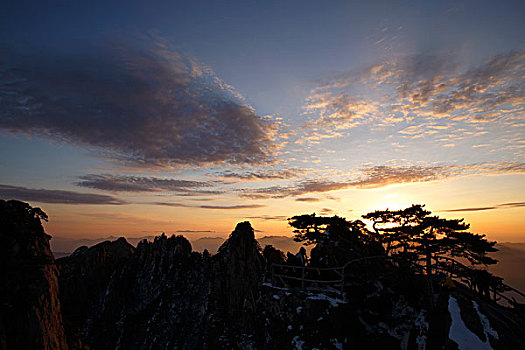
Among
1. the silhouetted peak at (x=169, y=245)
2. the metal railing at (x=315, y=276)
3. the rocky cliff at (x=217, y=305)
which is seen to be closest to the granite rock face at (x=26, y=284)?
the rocky cliff at (x=217, y=305)

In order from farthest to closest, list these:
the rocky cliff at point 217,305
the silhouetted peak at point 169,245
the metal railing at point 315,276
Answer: the silhouetted peak at point 169,245 < the metal railing at point 315,276 < the rocky cliff at point 217,305

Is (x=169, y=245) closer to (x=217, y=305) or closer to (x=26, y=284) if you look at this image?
(x=217, y=305)

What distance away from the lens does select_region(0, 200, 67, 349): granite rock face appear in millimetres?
3912

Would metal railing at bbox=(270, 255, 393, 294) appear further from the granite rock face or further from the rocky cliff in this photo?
the granite rock face

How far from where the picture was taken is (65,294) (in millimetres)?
46531

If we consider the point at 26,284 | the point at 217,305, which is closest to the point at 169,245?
the point at 217,305

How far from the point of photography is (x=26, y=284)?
169 inches

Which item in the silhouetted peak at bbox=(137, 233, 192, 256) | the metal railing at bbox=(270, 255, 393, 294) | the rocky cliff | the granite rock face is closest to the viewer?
the granite rock face

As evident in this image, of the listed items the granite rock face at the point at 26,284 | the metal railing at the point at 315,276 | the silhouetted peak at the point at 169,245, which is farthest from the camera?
the silhouetted peak at the point at 169,245

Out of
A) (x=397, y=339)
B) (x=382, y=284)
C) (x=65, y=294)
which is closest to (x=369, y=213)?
(x=382, y=284)

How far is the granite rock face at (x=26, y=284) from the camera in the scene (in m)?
3.91

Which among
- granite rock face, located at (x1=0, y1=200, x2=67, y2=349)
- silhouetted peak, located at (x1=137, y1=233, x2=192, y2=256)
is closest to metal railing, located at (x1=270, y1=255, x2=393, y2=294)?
granite rock face, located at (x1=0, y1=200, x2=67, y2=349)

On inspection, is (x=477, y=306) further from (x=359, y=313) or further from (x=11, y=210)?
(x=11, y=210)

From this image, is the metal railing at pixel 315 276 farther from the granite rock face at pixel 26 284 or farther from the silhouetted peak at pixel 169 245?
the silhouetted peak at pixel 169 245
